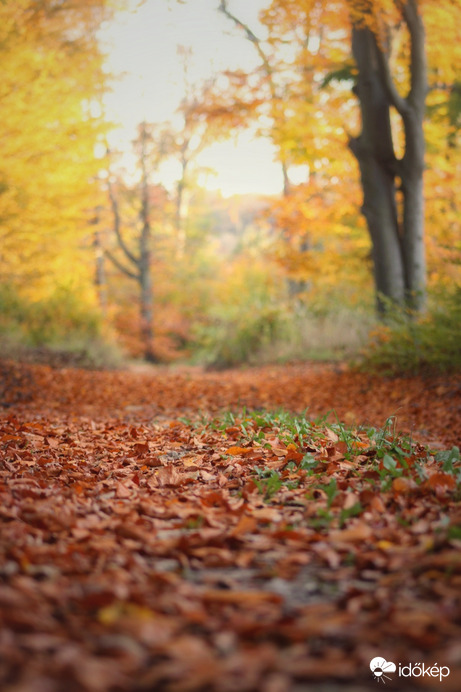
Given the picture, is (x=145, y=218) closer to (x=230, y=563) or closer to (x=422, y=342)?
(x=422, y=342)

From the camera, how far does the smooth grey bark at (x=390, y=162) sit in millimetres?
7473

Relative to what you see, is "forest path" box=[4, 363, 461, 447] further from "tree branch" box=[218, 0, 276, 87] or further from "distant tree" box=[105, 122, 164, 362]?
"distant tree" box=[105, 122, 164, 362]

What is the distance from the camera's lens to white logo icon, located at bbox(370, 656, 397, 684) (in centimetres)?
119

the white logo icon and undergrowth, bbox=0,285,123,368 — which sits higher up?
undergrowth, bbox=0,285,123,368

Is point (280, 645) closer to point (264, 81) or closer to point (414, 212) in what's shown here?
point (414, 212)

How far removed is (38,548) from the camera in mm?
1688

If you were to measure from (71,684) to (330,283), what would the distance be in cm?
1285

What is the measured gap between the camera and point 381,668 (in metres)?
1.20

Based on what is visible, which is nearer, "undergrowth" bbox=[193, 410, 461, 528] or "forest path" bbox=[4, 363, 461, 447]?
"undergrowth" bbox=[193, 410, 461, 528]

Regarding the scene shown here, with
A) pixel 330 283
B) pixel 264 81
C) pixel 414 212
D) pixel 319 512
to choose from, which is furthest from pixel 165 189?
pixel 319 512

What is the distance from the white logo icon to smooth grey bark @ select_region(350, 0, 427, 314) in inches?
258

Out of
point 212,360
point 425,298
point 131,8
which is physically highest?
point 131,8

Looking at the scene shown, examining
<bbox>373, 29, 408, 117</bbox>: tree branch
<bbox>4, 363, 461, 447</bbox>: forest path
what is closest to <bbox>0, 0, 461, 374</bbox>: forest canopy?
<bbox>373, 29, 408, 117</bbox>: tree branch

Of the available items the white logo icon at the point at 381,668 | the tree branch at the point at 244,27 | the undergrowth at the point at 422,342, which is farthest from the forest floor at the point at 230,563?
the tree branch at the point at 244,27
